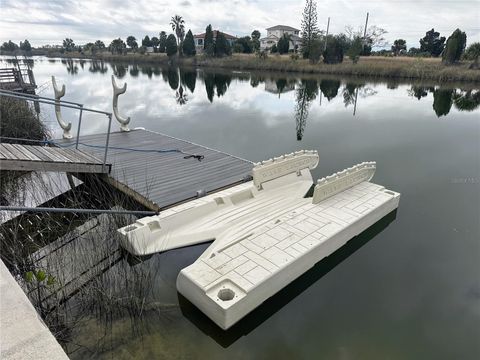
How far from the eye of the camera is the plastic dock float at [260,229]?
11.6 feet

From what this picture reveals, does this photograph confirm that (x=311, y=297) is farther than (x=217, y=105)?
No

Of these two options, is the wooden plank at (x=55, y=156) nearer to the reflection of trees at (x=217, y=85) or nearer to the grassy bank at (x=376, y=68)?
the reflection of trees at (x=217, y=85)

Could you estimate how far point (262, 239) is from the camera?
443 centimetres

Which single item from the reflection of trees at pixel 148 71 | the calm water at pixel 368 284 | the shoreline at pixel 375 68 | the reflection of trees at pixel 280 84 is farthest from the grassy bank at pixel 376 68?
the calm water at pixel 368 284

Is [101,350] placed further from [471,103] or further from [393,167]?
[471,103]

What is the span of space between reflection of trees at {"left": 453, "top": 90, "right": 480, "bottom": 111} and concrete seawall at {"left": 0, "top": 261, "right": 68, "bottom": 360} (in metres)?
19.3

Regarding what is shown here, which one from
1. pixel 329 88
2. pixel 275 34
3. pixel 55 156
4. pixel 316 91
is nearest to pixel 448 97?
pixel 329 88

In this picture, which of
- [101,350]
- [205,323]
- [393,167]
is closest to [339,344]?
[205,323]

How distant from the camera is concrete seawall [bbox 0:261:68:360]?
1.83m

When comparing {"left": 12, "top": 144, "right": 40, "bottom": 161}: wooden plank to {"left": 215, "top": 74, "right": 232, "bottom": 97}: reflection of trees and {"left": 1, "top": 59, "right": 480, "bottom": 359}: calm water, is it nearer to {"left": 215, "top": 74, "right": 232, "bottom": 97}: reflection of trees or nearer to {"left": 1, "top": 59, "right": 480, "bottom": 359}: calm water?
{"left": 1, "top": 59, "right": 480, "bottom": 359}: calm water

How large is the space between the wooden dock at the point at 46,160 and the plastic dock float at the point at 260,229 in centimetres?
173

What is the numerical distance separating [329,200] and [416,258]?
1.63m

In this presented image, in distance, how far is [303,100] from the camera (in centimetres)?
1836

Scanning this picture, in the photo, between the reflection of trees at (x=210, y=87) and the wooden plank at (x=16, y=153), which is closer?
the wooden plank at (x=16, y=153)
